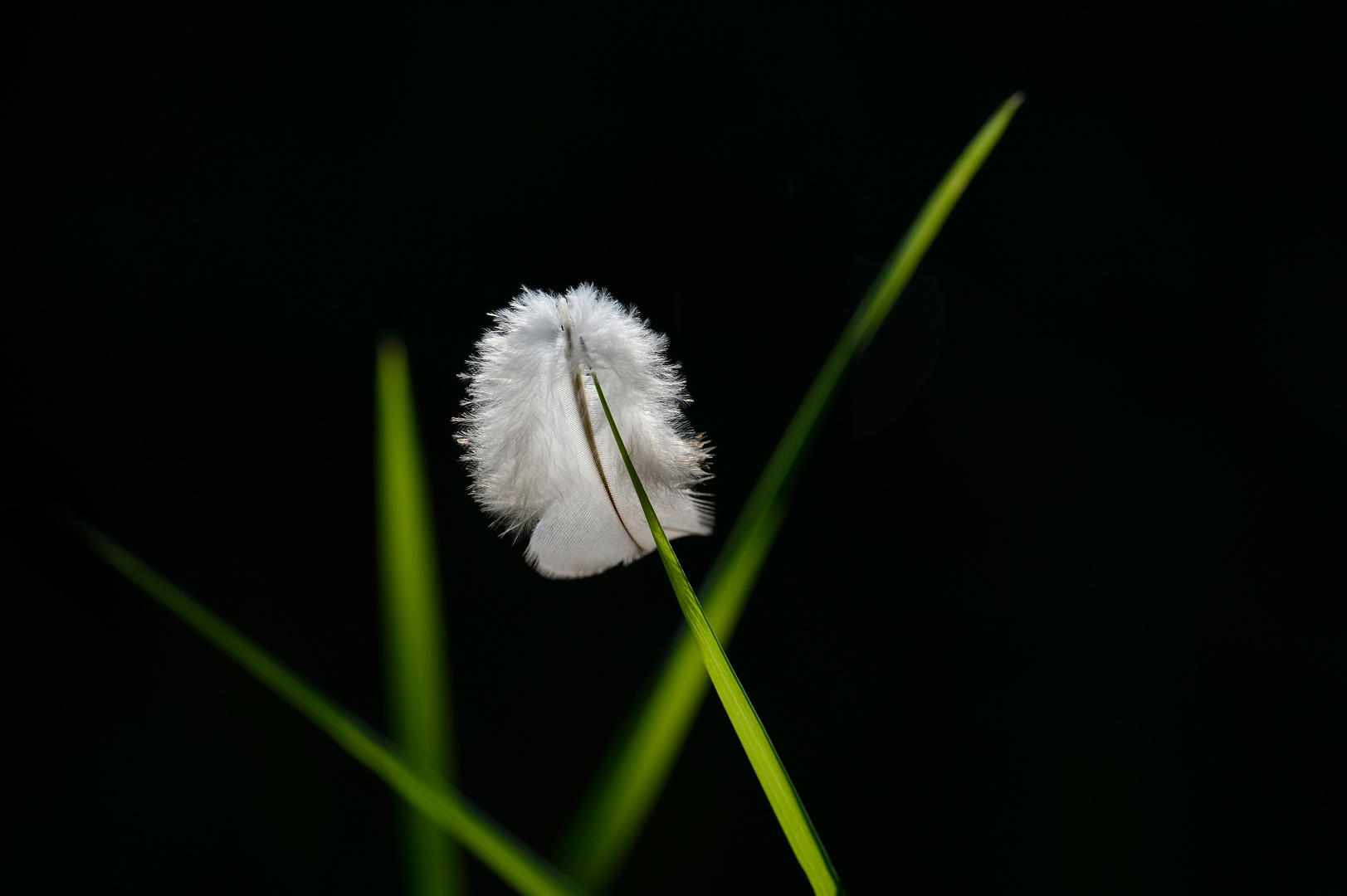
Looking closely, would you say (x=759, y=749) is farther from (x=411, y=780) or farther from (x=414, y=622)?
(x=414, y=622)

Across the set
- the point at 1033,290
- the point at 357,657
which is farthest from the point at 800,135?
the point at 357,657

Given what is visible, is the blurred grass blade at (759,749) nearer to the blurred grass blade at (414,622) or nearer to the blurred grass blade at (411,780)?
the blurred grass blade at (411,780)

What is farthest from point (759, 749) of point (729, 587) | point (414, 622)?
point (414, 622)

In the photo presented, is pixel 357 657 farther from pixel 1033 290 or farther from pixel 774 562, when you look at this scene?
pixel 1033 290

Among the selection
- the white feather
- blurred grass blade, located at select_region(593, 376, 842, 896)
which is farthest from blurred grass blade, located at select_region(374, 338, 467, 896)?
blurred grass blade, located at select_region(593, 376, 842, 896)

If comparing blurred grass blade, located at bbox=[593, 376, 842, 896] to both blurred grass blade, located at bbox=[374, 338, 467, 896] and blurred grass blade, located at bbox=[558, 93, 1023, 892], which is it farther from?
blurred grass blade, located at bbox=[374, 338, 467, 896]

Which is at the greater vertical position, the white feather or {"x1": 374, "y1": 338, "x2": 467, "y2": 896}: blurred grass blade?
the white feather
